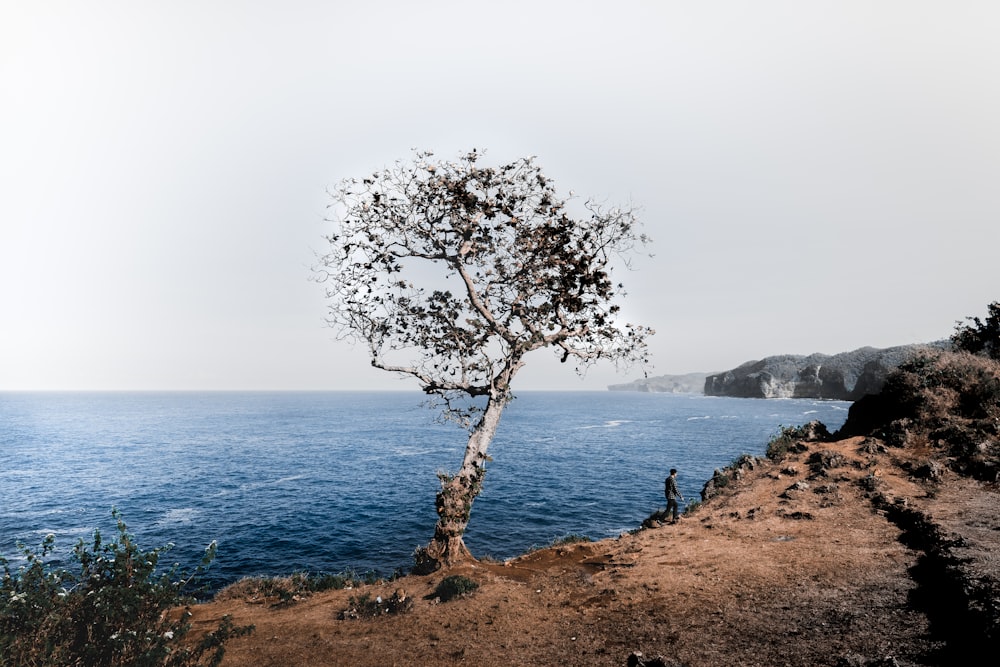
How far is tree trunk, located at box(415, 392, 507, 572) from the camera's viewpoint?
14922 millimetres

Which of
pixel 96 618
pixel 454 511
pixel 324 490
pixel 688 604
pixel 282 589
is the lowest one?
pixel 324 490

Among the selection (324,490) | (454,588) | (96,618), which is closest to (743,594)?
(454,588)

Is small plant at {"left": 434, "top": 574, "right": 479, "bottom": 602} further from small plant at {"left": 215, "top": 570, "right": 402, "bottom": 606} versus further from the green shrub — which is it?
the green shrub

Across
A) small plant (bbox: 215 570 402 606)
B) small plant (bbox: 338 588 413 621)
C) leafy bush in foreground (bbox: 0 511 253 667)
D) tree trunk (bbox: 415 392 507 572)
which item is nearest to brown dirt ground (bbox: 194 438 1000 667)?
small plant (bbox: 338 588 413 621)

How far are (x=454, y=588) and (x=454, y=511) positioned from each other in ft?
9.94

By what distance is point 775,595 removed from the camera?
9938 mm

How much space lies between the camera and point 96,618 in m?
8.20

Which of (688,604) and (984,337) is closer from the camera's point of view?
(688,604)

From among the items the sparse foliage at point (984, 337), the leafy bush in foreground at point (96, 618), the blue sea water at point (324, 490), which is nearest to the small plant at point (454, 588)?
the leafy bush in foreground at point (96, 618)

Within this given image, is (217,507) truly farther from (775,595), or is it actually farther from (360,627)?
(775,595)

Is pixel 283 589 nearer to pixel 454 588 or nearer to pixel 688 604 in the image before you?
pixel 454 588

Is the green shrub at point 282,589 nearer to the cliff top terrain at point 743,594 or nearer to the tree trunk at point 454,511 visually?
the cliff top terrain at point 743,594

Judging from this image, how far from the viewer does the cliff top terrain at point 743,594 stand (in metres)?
7.91

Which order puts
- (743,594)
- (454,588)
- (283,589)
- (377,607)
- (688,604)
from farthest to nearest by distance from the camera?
(283,589), (454,588), (377,607), (743,594), (688,604)
